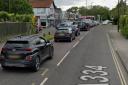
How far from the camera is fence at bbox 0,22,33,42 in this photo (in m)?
31.2

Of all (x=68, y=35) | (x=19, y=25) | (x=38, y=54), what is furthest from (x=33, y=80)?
(x=19, y=25)

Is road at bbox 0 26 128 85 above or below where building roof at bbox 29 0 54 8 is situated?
below

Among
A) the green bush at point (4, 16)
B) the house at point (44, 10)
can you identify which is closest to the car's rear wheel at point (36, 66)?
the green bush at point (4, 16)

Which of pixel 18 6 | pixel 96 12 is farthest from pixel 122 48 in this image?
pixel 96 12

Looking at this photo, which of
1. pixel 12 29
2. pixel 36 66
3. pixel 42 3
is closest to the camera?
pixel 36 66

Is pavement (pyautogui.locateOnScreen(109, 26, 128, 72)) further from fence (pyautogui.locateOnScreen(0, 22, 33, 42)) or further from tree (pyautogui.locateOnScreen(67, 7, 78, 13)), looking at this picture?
tree (pyautogui.locateOnScreen(67, 7, 78, 13))

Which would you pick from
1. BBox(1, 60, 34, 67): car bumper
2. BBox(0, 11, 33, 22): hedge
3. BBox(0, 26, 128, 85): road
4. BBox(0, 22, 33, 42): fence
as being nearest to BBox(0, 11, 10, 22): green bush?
BBox(0, 11, 33, 22): hedge

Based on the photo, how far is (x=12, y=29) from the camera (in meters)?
34.9

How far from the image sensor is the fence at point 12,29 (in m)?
31.2

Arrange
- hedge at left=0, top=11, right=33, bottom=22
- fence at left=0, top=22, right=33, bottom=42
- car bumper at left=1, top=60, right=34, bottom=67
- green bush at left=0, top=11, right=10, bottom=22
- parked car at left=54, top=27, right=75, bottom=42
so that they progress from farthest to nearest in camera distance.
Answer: hedge at left=0, top=11, right=33, bottom=22 → green bush at left=0, top=11, right=10, bottom=22 → parked car at left=54, top=27, right=75, bottom=42 → fence at left=0, top=22, right=33, bottom=42 → car bumper at left=1, top=60, right=34, bottom=67

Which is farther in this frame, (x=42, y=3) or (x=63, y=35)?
(x=42, y=3)

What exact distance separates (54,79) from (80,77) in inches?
43.2

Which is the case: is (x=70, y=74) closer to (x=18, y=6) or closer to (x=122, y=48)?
(x=122, y=48)

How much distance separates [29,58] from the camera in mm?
14336
